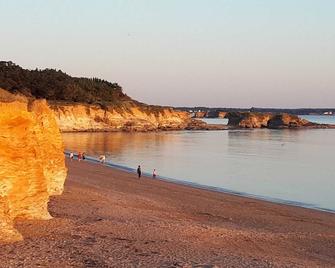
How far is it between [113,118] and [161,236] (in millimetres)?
94633

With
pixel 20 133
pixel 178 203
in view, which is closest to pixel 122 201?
pixel 178 203

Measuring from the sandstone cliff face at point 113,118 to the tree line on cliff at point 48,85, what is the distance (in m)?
5.12

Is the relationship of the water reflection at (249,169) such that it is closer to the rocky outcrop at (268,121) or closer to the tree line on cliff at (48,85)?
the tree line on cliff at (48,85)

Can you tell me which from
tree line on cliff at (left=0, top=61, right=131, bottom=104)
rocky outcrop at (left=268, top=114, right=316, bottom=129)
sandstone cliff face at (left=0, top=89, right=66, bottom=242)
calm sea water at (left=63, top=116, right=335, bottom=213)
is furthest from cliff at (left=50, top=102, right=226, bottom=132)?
sandstone cliff face at (left=0, top=89, right=66, bottom=242)

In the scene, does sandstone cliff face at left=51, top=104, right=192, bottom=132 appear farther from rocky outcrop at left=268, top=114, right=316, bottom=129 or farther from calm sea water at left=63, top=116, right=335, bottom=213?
rocky outcrop at left=268, top=114, right=316, bottom=129

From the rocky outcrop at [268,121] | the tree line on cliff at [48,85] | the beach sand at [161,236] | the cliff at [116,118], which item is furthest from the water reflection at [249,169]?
the rocky outcrop at [268,121]

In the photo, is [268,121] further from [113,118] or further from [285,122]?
[113,118]

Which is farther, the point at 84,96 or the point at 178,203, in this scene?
the point at 84,96

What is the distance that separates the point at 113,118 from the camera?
4213 inches

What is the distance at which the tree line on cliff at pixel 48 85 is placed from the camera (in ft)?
349

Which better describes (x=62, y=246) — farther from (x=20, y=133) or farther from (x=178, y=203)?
(x=178, y=203)

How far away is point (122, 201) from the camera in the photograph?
20.4 metres

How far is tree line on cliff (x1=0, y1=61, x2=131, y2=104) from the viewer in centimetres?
10624

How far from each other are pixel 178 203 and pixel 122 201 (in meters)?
3.39
